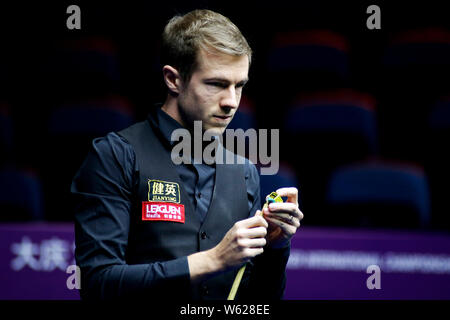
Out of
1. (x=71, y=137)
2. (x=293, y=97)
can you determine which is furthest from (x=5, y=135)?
(x=293, y=97)

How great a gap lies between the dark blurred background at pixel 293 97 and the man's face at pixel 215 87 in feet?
2.12

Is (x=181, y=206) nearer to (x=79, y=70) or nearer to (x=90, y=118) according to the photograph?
(x=90, y=118)

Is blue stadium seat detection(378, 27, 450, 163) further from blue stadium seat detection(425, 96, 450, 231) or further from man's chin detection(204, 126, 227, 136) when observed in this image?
man's chin detection(204, 126, 227, 136)

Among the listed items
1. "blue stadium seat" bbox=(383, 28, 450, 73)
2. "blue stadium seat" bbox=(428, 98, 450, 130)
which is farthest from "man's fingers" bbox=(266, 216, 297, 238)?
"blue stadium seat" bbox=(383, 28, 450, 73)

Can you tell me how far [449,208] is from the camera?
1591mm

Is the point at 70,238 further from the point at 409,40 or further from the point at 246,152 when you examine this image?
the point at 409,40

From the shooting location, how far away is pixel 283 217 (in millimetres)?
714

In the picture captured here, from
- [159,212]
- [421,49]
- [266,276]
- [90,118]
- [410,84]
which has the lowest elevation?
[266,276]

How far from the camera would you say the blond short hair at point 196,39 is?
0.76m

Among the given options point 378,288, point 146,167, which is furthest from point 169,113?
point 378,288

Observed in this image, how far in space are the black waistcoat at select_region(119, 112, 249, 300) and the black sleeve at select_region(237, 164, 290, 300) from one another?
2.0 inches

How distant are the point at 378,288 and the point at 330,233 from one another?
0.17 meters

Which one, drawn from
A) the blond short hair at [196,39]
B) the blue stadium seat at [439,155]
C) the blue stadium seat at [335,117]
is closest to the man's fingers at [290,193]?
the blond short hair at [196,39]

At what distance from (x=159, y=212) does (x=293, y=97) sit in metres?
1.13
